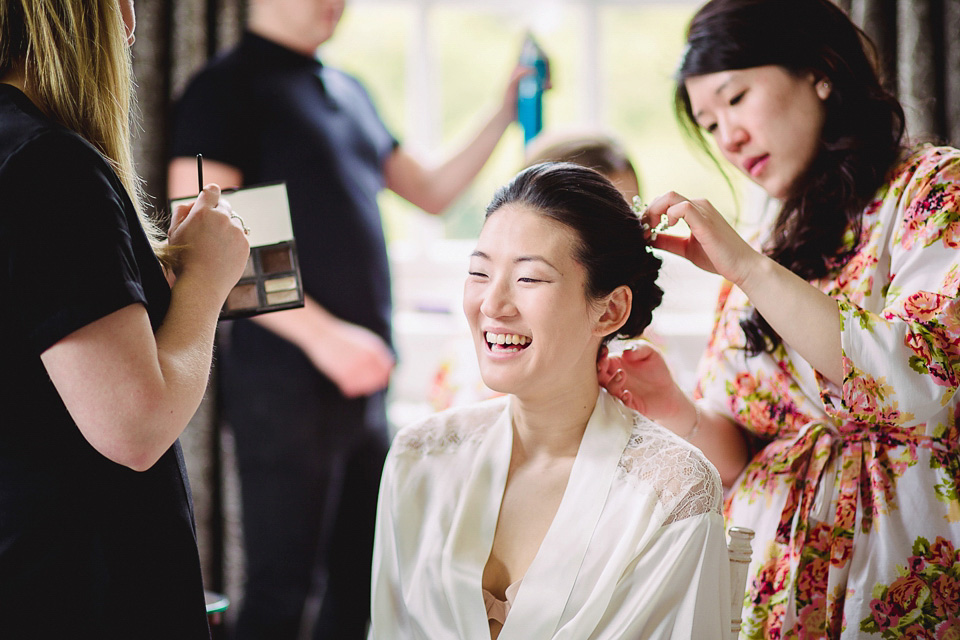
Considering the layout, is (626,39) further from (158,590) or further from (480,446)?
(158,590)

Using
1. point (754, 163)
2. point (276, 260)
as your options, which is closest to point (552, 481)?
point (276, 260)

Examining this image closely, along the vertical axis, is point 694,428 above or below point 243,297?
below

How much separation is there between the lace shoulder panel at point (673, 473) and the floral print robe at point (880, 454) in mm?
222

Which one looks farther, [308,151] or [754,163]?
[308,151]

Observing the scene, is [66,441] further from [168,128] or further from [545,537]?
[168,128]

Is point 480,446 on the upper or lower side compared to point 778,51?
lower

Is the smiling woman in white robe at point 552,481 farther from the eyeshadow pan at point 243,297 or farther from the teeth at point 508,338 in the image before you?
the eyeshadow pan at point 243,297

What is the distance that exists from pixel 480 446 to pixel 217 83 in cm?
142

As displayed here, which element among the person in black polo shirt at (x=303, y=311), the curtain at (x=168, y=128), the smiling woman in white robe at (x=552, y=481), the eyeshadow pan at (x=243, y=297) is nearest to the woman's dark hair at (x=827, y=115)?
the smiling woman in white robe at (x=552, y=481)

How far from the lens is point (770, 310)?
124cm

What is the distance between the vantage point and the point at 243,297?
1.23m

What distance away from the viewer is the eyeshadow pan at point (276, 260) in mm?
1246

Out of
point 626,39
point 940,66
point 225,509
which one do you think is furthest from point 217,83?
point 940,66

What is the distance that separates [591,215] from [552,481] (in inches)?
16.7
